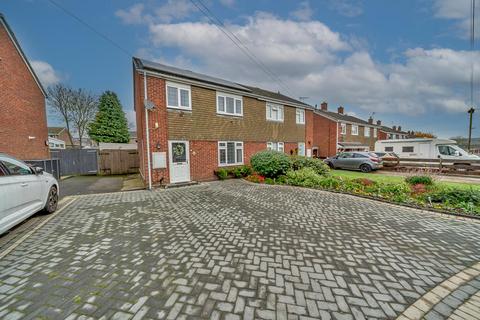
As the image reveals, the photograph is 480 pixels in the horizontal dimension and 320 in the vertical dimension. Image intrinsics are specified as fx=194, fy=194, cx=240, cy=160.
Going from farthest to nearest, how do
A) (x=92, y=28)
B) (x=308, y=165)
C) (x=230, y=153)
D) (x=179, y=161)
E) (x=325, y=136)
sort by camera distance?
(x=325, y=136), (x=230, y=153), (x=308, y=165), (x=179, y=161), (x=92, y=28)

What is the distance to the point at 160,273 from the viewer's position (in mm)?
2930

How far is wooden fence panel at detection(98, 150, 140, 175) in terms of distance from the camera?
15062mm

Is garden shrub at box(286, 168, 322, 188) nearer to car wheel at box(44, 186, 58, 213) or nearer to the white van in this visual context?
car wheel at box(44, 186, 58, 213)

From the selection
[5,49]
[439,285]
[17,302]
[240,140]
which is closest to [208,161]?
[240,140]

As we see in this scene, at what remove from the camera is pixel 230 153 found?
1294 cm

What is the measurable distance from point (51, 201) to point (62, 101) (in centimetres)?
2947

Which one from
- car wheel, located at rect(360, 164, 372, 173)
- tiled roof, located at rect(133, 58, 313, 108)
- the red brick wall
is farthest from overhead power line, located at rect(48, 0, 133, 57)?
the red brick wall

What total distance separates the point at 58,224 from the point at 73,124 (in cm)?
3071

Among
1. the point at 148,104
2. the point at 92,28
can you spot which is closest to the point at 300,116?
the point at 148,104

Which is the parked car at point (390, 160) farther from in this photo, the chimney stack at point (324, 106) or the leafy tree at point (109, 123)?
the leafy tree at point (109, 123)

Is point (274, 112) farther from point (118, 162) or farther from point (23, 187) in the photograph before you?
point (23, 187)

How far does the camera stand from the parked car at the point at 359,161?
14898 mm

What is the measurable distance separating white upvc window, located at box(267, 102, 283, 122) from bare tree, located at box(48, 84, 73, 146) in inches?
1119

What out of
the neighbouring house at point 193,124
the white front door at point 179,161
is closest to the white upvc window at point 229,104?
the neighbouring house at point 193,124
